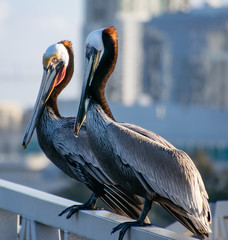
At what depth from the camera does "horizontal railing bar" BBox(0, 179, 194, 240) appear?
10.0 ft

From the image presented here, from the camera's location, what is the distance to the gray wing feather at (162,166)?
311 centimetres

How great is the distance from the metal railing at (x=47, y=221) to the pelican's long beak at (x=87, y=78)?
401 millimetres

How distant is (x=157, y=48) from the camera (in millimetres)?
66812

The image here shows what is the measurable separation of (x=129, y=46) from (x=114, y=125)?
64.7m

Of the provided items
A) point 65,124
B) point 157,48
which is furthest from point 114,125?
point 157,48

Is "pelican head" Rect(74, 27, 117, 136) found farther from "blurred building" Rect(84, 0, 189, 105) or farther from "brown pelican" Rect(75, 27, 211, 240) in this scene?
"blurred building" Rect(84, 0, 189, 105)

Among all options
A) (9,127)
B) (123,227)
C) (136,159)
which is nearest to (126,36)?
(9,127)

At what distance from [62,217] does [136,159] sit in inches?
17.8

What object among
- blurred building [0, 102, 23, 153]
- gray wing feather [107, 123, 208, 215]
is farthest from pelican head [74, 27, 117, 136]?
blurred building [0, 102, 23, 153]

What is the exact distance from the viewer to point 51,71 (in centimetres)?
379

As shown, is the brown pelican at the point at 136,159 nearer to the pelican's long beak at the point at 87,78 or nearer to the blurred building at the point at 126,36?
the pelican's long beak at the point at 87,78

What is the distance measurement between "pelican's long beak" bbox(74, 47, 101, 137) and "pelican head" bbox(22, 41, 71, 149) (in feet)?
1.08

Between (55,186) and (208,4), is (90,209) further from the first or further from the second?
(208,4)

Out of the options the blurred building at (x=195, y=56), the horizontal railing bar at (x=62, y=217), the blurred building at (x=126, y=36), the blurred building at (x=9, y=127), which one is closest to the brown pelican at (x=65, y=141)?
the horizontal railing bar at (x=62, y=217)
